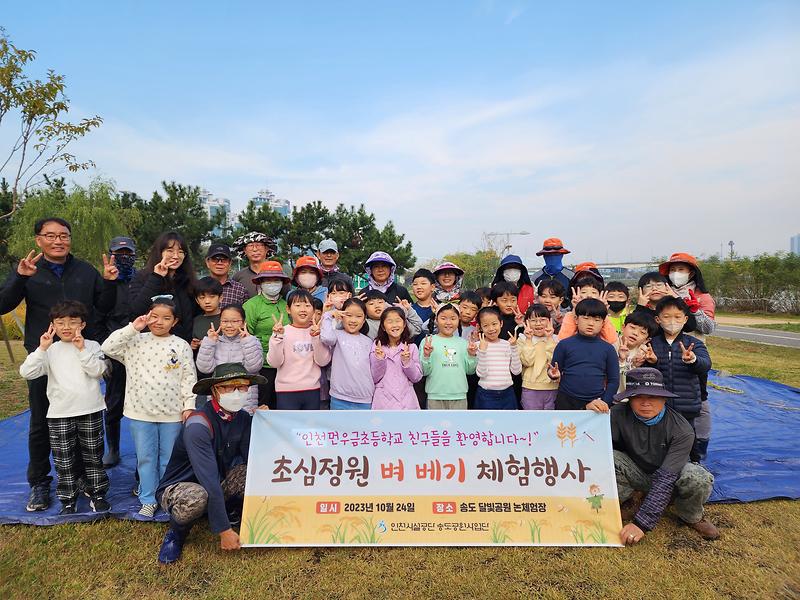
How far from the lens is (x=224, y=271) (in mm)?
5281

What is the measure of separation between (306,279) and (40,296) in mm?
2413

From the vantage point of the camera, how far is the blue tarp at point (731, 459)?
403 centimetres

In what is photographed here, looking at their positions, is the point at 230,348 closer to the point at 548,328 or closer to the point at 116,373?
the point at 116,373

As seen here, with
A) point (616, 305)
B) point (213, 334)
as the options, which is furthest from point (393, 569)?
point (616, 305)

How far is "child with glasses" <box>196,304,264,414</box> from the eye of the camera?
4.12 metres

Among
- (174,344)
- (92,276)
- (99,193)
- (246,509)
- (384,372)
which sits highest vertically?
(99,193)

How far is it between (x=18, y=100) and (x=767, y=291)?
34.8m

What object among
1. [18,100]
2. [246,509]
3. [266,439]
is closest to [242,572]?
[246,509]

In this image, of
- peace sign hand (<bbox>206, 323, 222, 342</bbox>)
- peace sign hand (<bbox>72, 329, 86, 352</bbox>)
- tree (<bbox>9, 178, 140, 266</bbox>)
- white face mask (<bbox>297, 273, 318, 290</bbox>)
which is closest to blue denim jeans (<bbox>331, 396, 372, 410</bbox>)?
peace sign hand (<bbox>206, 323, 222, 342</bbox>)

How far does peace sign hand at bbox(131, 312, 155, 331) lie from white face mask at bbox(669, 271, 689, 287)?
528cm

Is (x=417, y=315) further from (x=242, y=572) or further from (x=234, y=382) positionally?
(x=242, y=572)

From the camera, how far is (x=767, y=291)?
2733 centimetres

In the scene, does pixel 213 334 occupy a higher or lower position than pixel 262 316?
lower

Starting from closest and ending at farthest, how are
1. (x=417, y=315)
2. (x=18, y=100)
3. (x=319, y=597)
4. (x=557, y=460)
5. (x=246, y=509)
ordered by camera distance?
(x=319, y=597)
(x=246, y=509)
(x=557, y=460)
(x=417, y=315)
(x=18, y=100)
